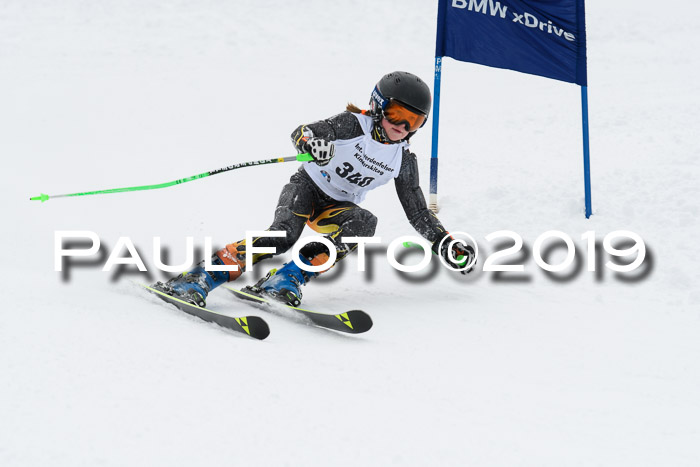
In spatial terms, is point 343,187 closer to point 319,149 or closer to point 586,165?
point 319,149

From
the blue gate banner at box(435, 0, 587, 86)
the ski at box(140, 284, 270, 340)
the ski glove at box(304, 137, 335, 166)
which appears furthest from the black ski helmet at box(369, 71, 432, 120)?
the blue gate banner at box(435, 0, 587, 86)

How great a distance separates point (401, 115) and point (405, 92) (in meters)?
0.15

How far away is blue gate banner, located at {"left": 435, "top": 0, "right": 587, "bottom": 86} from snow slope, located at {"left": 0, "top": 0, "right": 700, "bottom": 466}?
1128 mm

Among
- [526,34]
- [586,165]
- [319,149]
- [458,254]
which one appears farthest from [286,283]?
[526,34]

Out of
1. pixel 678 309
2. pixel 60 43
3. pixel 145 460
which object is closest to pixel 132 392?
pixel 145 460

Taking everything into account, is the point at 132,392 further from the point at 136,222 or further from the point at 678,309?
the point at 136,222

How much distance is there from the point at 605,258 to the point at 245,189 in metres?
3.77

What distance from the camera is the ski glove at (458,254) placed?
4980 mm

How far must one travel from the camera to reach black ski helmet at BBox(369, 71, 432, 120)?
4633 millimetres

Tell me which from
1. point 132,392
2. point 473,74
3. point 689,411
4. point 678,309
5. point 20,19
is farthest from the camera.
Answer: point 20,19

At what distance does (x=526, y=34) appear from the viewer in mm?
6402

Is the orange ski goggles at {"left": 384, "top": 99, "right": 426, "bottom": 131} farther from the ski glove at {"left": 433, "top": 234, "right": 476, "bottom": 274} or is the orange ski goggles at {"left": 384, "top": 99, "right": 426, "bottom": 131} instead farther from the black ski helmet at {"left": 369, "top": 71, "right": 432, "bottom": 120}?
the ski glove at {"left": 433, "top": 234, "right": 476, "bottom": 274}

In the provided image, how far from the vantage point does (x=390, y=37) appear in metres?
12.7

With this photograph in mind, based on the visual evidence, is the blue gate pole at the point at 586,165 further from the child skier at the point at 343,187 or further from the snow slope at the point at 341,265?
the child skier at the point at 343,187
